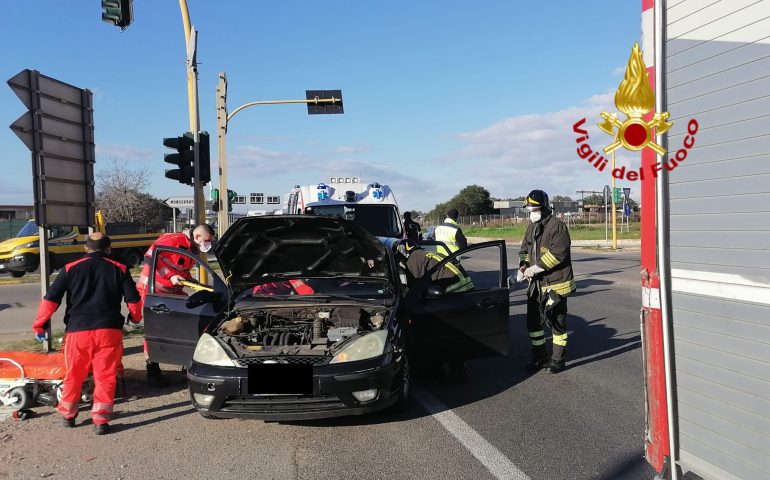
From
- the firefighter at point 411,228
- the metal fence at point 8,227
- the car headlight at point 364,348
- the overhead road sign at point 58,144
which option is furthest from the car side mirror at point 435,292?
the metal fence at point 8,227

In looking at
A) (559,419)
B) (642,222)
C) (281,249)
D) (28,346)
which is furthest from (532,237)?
(28,346)

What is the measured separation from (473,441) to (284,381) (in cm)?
146

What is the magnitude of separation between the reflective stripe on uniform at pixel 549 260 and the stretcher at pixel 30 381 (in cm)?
463

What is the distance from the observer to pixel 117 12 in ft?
28.2

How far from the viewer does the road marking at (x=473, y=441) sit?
381cm

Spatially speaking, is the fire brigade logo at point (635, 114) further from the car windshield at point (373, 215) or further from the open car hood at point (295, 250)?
the car windshield at point (373, 215)

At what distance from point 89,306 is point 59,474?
1.34 metres

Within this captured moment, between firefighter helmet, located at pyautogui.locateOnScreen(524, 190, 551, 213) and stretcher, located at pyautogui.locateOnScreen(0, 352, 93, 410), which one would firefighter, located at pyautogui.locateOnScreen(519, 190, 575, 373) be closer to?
firefighter helmet, located at pyautogui.locateOnScreen(524, 190, 551, 213)

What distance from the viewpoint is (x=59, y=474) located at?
3932 mm

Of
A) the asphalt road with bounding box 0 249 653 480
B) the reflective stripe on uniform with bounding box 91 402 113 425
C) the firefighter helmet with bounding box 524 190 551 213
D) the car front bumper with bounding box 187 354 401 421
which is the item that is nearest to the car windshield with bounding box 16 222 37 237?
the asphalt road with bounding box 0 249 653 480

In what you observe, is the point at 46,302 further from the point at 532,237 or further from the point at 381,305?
the point at 532,237

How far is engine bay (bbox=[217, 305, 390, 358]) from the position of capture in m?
4.53

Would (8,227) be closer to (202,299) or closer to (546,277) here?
(202,299)

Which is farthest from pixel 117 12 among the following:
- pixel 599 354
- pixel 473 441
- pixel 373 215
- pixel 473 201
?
pixel 473 201
